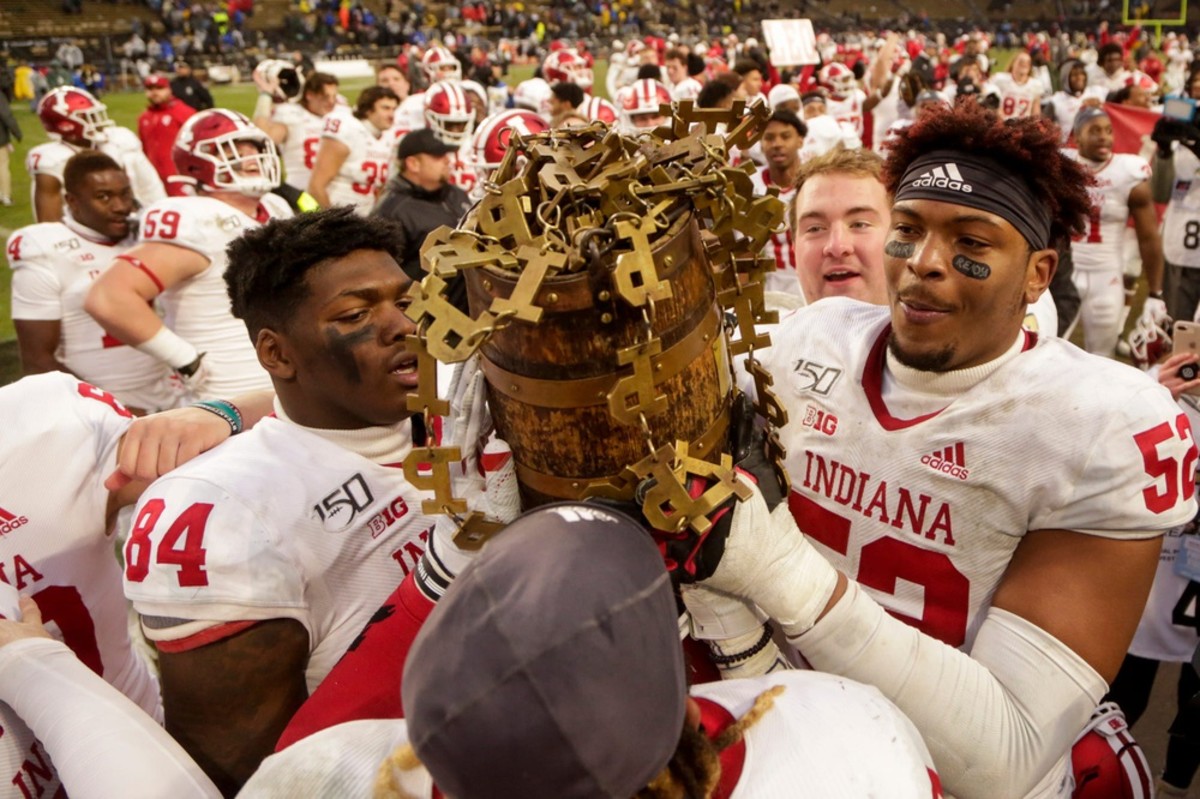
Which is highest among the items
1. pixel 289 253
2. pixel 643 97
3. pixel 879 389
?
pixel 643 97

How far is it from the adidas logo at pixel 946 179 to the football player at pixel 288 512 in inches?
49.6

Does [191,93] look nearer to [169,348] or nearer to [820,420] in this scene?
[169,348]

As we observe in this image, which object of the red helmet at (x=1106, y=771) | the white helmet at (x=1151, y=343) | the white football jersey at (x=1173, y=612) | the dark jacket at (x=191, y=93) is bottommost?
the white football jersey at (x=1173, y=612)

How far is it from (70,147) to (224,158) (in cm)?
397

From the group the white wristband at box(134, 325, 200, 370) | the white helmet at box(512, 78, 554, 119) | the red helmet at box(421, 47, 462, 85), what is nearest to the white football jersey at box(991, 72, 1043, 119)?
the white helmet at box(512, 78, 554, 119)

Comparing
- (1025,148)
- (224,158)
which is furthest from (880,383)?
(224,158)

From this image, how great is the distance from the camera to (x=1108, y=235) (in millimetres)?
7488

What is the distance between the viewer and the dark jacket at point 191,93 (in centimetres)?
1304

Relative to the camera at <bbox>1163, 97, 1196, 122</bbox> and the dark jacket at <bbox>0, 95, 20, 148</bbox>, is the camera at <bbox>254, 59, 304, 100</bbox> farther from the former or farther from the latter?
the camera at <bbox>1163, 97, 1196, 122</bbox>

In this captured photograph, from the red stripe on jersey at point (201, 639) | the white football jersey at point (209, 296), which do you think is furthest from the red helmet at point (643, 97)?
the red stripe on jersey at point (201, 639)

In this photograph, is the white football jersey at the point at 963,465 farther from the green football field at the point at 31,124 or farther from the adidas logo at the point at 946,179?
the green football field at the point at 31,124

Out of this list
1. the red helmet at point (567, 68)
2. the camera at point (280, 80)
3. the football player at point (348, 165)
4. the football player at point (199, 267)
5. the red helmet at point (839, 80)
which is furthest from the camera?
the red helmet at point (839, 80)

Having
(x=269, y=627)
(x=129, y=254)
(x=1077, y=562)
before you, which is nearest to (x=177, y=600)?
(x=269, y=627)

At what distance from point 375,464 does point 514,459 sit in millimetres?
911
